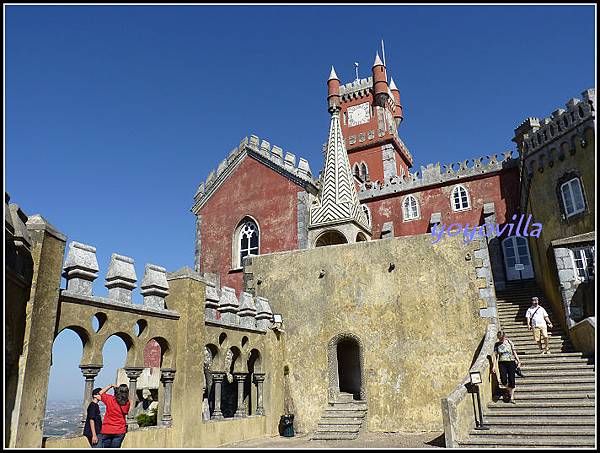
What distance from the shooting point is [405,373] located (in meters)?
13.1

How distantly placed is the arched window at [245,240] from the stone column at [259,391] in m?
9.91

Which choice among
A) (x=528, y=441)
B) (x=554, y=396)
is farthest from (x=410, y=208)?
(x=528, y=441)

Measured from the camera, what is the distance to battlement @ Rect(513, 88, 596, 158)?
14.2 meters

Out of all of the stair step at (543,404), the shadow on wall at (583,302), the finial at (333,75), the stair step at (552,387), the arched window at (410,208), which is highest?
the finial at (333,75)

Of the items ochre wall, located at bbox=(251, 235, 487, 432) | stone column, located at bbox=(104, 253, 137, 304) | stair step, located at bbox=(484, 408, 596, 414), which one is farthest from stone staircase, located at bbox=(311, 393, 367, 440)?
stone column, located at bbox=(104, 253, 137, 304)

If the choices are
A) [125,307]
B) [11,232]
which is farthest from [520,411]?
[11,232]

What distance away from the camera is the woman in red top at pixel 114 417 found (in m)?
7.04

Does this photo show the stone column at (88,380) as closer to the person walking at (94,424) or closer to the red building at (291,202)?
the person walking at (94,424)

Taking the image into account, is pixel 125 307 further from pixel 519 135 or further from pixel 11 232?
pixel 519 135

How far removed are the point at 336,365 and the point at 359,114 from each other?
27.7 metres

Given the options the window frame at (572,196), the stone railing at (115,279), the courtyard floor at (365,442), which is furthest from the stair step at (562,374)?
the stone railing at (115,279)

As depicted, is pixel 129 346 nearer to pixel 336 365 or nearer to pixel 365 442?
pixel 365 442

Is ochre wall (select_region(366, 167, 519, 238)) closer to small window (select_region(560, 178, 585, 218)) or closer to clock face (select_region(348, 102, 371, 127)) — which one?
small window (select_region(560, 178, 585, 218))

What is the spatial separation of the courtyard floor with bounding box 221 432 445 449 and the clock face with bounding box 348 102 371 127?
94.8ft
